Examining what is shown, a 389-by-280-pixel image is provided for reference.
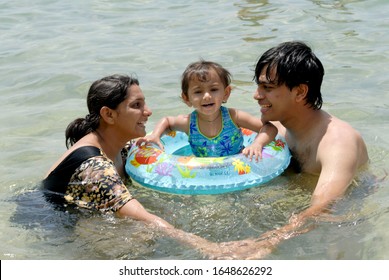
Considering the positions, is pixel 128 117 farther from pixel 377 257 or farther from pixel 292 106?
pixel 377 257

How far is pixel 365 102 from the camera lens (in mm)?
6789

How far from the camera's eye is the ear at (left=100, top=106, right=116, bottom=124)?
14.6ft

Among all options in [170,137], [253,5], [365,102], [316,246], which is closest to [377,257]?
[316,246]

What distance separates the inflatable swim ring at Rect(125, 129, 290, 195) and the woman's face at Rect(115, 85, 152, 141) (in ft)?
0.97

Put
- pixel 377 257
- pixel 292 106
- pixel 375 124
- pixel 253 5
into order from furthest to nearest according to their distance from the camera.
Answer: pixel 253 5
pixel 375 124
pixel 292 106
pixel 377 257

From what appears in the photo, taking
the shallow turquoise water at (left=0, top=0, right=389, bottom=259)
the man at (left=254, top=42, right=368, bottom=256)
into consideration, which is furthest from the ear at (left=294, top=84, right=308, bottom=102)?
the shallow turquoise water at (left=0, top=0, right=389, bottom=259)

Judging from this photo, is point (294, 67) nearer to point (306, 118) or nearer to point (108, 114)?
point (306, 118)

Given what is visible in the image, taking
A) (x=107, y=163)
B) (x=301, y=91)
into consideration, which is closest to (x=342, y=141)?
(x=301, y=91)

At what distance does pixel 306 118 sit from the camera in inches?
190

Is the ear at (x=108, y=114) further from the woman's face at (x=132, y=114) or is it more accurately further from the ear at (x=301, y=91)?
the ear at (x=301, y=91)

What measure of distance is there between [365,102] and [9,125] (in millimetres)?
3684

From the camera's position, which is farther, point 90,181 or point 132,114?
point 132,114

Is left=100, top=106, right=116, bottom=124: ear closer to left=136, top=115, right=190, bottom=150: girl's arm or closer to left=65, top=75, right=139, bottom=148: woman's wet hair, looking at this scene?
left=65, top=75, right=139, bottom=148: woman's wet hair

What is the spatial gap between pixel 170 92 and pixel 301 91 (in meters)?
2.93
